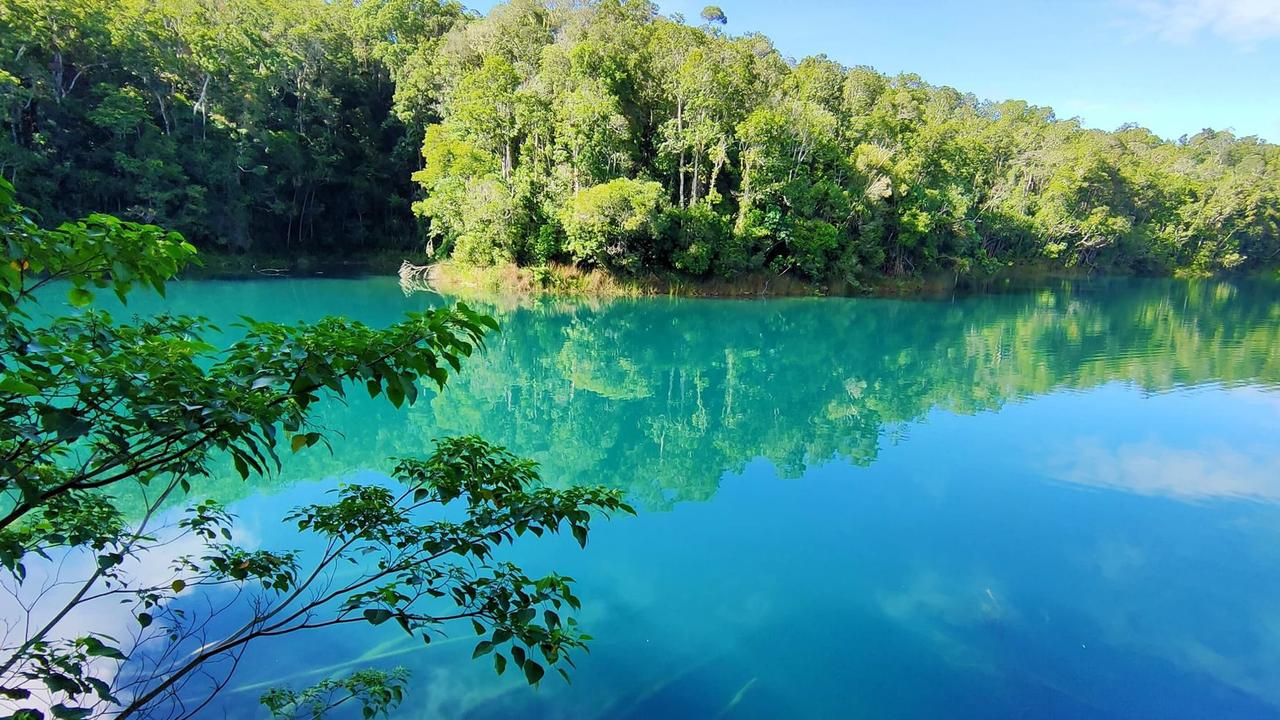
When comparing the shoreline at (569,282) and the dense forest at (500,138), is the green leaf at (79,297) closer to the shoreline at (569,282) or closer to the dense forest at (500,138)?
the dense forest at (500,138)

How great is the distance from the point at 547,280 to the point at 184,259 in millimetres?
24824

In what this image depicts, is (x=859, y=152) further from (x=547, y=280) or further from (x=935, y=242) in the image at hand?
(x=547, y=280)

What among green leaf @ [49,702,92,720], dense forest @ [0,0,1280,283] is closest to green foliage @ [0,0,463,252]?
dense forest @ [0,0,1280,283]

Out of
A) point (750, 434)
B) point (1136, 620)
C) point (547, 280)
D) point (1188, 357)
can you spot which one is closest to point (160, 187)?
point (547, 280)

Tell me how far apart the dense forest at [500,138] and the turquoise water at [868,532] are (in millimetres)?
10566

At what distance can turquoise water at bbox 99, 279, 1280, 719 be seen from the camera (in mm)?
4625

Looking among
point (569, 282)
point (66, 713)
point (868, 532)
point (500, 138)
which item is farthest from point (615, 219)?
point (66, 713)

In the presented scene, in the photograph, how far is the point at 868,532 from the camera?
710 centimetres

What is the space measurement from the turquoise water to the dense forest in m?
10.6

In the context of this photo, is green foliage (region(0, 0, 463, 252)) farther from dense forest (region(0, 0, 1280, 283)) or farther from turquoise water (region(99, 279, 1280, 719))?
turquoise water (region(99, 279, 1280, 719))

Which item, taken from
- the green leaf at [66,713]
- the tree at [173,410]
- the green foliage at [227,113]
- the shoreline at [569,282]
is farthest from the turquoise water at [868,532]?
the green foliage at [227,113]

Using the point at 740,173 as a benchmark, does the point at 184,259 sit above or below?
below

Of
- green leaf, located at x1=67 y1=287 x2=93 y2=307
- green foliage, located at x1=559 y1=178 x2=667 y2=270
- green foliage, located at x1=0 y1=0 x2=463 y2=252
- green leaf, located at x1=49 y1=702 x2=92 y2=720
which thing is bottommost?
green leaf, located at x1=49 y1=702 x2=92 y2=720

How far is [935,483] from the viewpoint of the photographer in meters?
8.60
